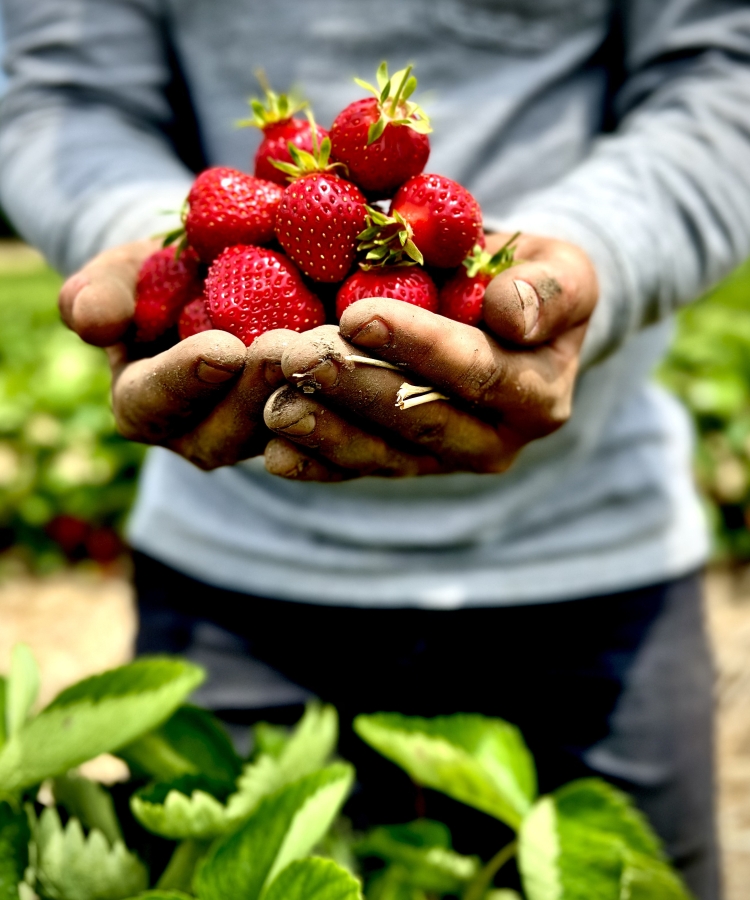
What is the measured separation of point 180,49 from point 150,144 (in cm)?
13

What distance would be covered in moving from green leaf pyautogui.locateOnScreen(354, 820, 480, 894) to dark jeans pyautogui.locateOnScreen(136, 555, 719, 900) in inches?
15.8

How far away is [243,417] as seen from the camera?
65cm

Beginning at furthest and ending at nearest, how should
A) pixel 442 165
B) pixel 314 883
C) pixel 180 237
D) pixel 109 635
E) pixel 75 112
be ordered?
pixel 109 635 < pixel 75 112 < pixel 442 165 < pixel 180 237 < pixel 314 883

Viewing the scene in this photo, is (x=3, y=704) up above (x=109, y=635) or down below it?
above

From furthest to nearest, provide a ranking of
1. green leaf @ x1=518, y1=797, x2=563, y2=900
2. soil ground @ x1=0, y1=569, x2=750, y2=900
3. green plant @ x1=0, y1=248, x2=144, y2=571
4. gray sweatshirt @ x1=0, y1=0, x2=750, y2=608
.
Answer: green plant @ x1=0, y1=248, x2=144, y2=571 < soil ground @ x1=0, y1=569, x2=750, y2=900 < gray sweatshirt @ x1=0, y1=0, x2=750, y2=608 < green leaf @ x1=518, y1=797, x2=563, y2=900

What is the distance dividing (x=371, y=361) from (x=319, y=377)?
0.13ft

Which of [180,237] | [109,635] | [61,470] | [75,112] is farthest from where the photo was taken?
[61,470]

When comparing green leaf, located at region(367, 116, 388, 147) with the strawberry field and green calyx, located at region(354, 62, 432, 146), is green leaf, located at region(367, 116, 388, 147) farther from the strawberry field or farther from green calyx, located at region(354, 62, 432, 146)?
the strawberry field

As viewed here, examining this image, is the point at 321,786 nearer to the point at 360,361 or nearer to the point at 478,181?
the point at 360,361

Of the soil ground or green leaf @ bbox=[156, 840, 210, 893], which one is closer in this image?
green leaf @ bbox=[156, 840, 210, 893]

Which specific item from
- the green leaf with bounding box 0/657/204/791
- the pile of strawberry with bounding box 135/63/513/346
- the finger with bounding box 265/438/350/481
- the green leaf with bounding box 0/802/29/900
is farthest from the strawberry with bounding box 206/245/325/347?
the green leaf with bounding box 0/802/29/900

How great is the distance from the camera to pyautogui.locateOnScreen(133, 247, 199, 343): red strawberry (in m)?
0.75

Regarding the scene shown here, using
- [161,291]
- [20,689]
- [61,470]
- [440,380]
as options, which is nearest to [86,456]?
[61,470]

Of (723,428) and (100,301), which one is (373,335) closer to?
(100,301)
